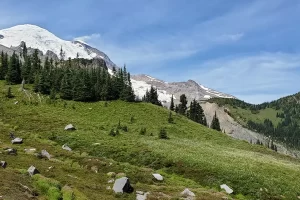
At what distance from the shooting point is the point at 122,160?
63.0 m

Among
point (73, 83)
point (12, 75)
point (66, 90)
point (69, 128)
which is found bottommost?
point (69, 128)

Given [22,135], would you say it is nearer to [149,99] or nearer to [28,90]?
[28,90]

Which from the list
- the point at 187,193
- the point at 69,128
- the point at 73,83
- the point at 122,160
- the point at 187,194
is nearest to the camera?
the point at 187,194

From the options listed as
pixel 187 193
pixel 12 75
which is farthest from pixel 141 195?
pixel 12 75

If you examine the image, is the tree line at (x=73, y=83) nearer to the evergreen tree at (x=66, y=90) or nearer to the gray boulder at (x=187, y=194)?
the evergreen tree at (x=66, y=90)

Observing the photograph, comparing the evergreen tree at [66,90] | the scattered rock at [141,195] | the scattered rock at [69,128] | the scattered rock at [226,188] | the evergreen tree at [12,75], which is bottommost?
the scattered rock at [226,188]

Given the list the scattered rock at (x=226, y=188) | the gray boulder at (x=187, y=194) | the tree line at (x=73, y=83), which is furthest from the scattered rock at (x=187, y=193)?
the tree line at (x=73, y=83)

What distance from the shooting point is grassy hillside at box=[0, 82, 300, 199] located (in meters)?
35.1

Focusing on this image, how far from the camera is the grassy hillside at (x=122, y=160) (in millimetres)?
35062

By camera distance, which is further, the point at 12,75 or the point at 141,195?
the point at 12,75

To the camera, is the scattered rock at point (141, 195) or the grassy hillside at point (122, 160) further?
the grassy hillside at point (122, 160)

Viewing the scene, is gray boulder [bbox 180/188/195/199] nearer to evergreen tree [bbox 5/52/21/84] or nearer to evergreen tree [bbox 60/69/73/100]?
evergreen tree [bbox 60/69/73/100]

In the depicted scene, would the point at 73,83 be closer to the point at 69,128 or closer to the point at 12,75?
the point at 12,75

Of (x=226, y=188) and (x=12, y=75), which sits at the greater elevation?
(x=12, y=75)
